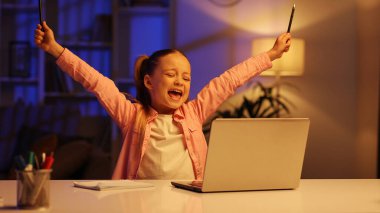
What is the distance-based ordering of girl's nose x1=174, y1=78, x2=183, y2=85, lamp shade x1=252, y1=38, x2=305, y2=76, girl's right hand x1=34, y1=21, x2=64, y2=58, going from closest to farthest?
girl's right hand x1=34, y1=21, x2=64, y2=58
girl's nose x1=174, y1=78, x2=183, y2=85
lamp shade x1=252, y1=38, x2=305, y2=76

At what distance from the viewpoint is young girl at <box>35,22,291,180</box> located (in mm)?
2354

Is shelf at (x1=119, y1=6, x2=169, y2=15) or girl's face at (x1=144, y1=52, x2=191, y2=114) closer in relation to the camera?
girl's face at (x1=144, y1=52, x2=191, y2=114)

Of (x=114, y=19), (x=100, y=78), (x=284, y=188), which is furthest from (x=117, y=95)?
(x=114, y=19)

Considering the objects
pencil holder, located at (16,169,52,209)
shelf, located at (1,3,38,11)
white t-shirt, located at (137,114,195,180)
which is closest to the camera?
pencil holder, located at (16,169,52,209)

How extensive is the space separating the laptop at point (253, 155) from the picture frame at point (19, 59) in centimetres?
411

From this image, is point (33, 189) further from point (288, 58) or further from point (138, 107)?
point (288, 58)

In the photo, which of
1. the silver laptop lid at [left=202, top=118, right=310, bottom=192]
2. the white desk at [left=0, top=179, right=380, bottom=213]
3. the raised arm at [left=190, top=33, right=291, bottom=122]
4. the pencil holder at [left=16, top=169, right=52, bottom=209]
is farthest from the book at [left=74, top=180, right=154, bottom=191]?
the raised arm at [left=190, top=33, right=291, bottom=122]

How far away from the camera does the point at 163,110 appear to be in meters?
2.53

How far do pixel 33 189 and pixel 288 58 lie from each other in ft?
13.3

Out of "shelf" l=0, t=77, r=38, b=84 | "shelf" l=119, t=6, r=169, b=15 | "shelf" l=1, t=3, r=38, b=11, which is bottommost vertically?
"shelf" l=0, t=77, r=38, b=84

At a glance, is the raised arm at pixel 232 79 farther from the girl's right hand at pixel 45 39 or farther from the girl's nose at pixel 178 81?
the girl's right hand at pixel 45 39

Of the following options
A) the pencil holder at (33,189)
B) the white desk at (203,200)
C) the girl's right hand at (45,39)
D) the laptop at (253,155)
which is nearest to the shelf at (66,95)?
the girl's right hand at (45,39)

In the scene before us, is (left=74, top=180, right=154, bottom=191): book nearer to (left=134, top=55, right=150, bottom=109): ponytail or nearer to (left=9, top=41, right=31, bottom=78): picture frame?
(left=134, top=55, right=150, bottom=109): ponytail

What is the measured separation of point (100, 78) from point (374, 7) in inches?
137
